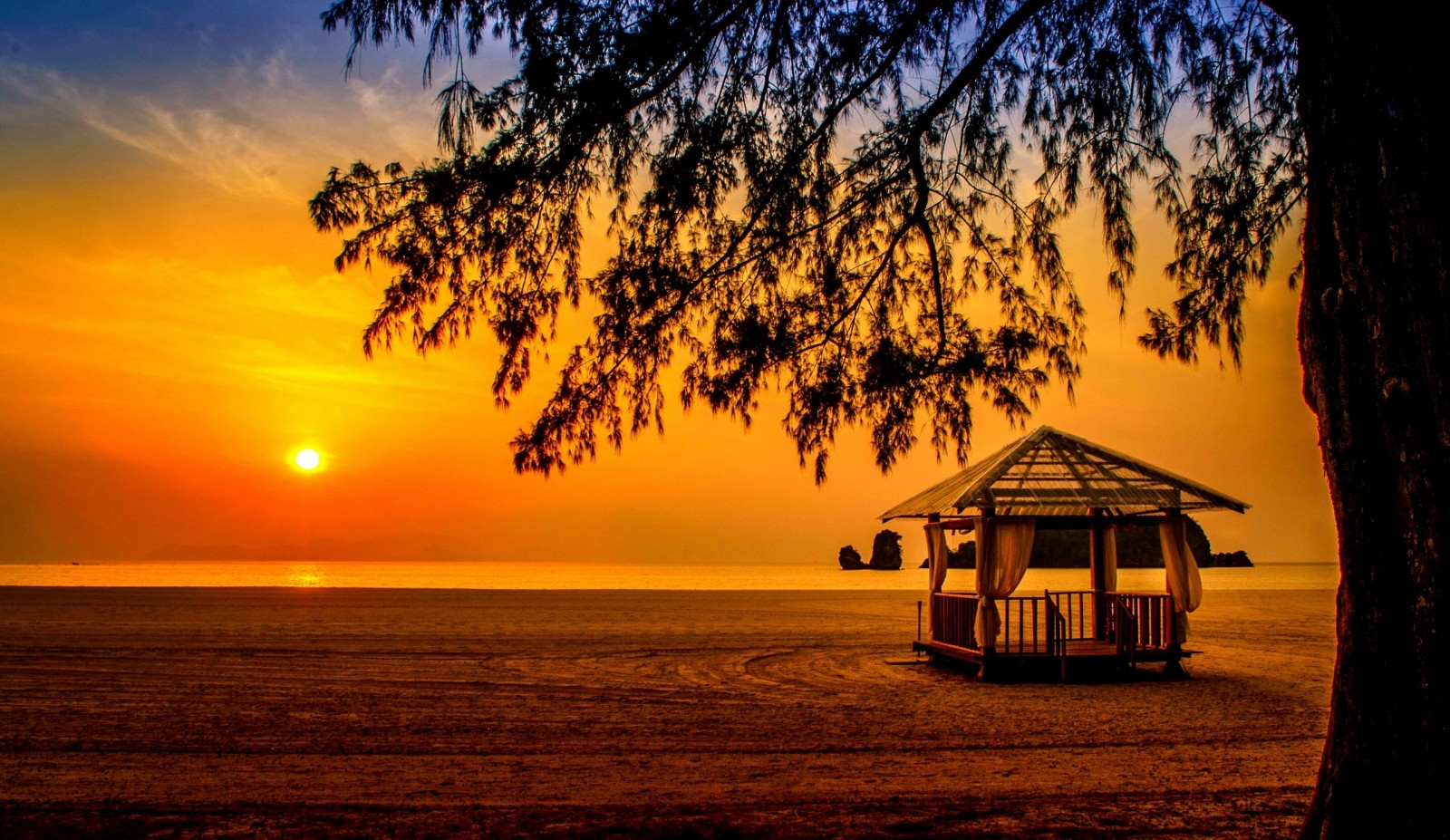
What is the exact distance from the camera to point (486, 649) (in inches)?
621

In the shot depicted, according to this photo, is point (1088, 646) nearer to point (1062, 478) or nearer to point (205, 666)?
point (1062, 478)

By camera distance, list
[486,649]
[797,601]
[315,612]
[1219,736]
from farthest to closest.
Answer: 1. [797,601]
2. [315,612]
3. [486,649]
4. [1219,736]

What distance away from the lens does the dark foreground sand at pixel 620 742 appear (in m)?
5.63

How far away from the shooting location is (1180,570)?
1313 centimetres

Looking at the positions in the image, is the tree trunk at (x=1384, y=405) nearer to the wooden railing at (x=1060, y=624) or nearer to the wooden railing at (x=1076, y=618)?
the wooden railing at (x=1076, y=618)

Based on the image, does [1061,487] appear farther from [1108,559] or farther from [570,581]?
[570,581]

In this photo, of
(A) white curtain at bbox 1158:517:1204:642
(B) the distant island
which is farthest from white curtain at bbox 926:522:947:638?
(B) the distant island

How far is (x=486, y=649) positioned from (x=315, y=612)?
36.4 feet

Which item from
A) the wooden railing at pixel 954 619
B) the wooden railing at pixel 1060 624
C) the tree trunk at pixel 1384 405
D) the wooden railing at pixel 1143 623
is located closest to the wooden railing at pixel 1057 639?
the wooden railing at pixel 1060 624

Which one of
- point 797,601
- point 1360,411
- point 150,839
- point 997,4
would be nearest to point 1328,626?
point 797,601

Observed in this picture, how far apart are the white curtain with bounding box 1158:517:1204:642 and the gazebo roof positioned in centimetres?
37

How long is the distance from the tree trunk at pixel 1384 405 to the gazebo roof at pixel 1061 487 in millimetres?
8646

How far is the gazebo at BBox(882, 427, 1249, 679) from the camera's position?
12.7m

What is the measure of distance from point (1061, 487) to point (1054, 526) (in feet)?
2.42
